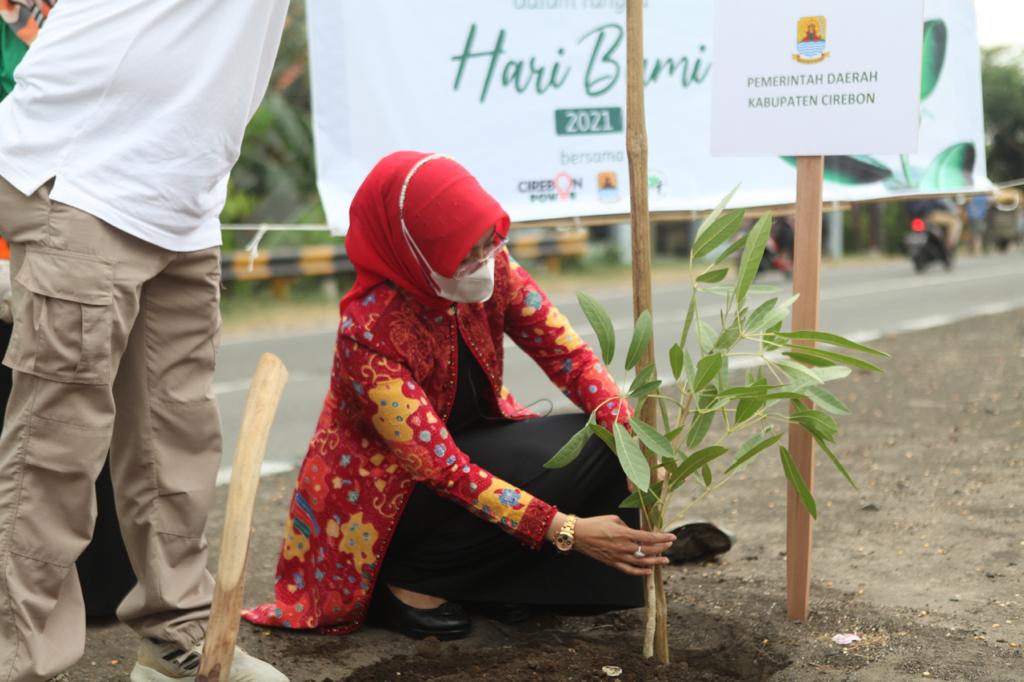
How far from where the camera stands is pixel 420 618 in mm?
2973

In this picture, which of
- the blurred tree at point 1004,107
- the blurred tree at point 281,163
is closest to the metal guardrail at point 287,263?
the blurred tree at point 281,163

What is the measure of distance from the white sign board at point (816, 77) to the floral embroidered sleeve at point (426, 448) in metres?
0.88

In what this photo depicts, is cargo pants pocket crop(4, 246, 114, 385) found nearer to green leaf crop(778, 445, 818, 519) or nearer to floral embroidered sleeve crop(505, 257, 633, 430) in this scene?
floral embroidered sleeve crop(505, 257, 633, 430)

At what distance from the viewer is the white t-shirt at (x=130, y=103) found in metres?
2.35

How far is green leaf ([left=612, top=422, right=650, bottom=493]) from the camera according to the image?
229 cm

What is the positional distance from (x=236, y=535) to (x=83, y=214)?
72 cm

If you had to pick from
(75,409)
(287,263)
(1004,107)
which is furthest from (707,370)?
(1004,107)

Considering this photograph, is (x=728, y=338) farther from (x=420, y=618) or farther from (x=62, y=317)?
(x=62, y=317)

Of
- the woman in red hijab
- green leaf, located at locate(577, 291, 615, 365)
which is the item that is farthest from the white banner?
green leaf, located at locate(577, 291, 615, 365)

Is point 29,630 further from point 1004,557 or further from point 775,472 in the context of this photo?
point 775,472

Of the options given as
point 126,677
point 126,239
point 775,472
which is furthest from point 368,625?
point 775,472

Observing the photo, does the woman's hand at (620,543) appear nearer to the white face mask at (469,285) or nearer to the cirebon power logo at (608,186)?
the white face mask at (469,285)

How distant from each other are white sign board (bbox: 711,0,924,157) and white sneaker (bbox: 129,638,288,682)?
146cm

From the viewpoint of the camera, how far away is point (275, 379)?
206 centimetres
